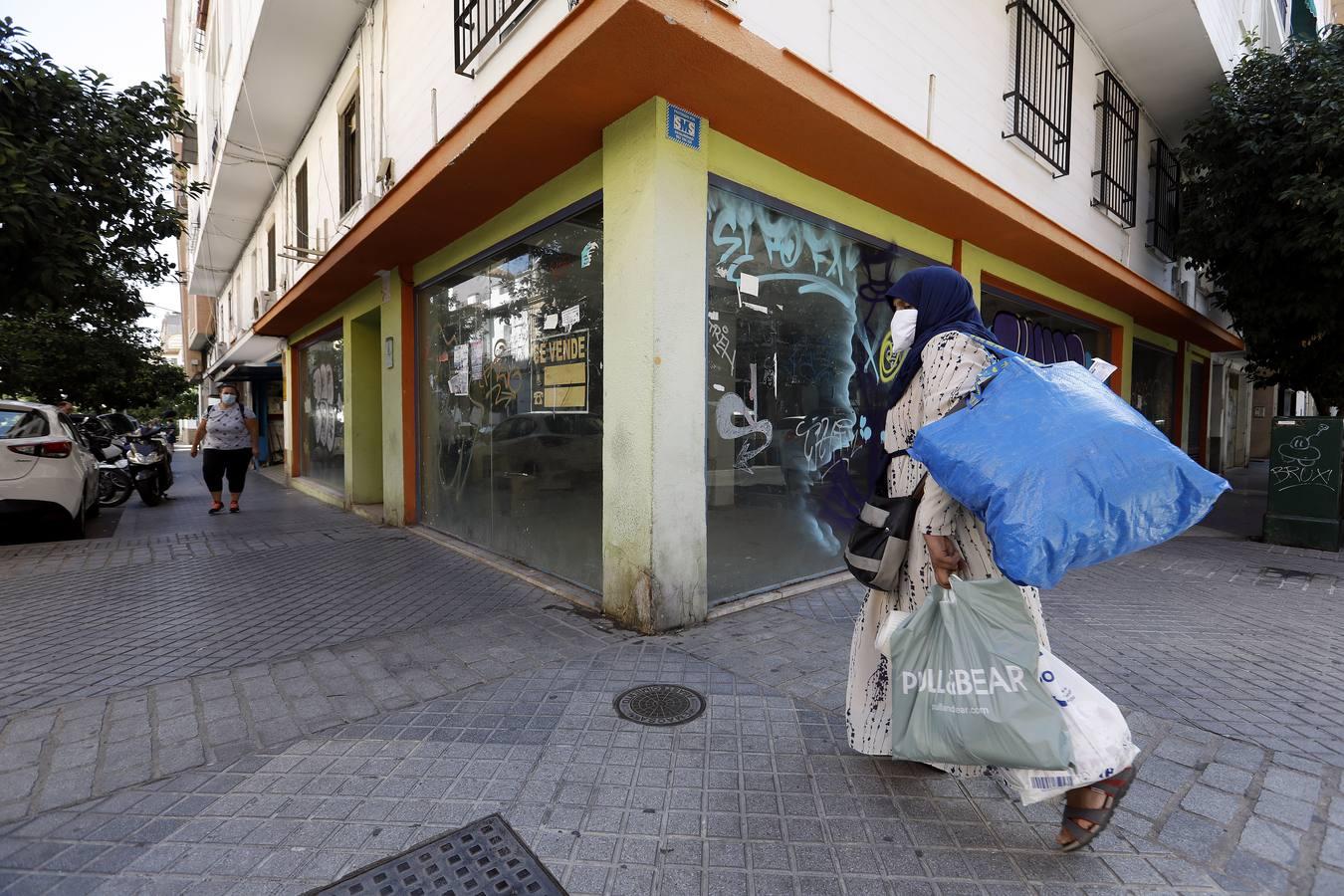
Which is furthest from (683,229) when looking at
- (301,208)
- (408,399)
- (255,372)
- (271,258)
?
(255,372)

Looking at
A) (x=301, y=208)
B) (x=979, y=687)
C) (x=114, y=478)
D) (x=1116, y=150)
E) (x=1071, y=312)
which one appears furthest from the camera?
(x=301, y=208)

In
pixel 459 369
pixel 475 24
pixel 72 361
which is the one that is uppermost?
pixel 475 24

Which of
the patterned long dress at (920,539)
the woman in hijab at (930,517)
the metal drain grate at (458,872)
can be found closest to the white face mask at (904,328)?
the woman in hijab at (930,517)

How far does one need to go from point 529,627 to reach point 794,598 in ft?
6.43

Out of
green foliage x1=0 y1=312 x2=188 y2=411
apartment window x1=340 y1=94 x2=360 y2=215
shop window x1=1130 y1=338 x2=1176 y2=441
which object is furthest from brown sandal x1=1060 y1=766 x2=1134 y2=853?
green foliage x1=0 y1=312 x2=188 y2=411

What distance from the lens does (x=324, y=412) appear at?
10.9 metres

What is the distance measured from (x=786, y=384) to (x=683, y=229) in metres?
1.52

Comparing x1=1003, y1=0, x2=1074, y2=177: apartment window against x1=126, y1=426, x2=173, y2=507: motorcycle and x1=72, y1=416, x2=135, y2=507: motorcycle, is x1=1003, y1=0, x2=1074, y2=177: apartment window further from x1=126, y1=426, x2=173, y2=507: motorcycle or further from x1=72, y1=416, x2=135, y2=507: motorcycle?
x1=72, y1=416, x2=135, y2=507: motorcycle

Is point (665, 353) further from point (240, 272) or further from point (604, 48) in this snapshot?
point (240, 272)

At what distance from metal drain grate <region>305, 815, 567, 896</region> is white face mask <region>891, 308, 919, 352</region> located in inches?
81.7

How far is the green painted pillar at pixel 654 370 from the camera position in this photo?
3838 mm

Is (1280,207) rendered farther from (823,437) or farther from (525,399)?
(525,399)

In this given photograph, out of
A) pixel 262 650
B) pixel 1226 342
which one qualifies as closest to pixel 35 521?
pixel 262 650

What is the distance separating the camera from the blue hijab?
212cm
